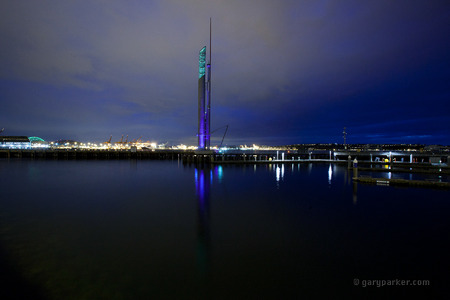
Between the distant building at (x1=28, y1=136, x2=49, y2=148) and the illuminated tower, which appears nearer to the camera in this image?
the illuminated tower

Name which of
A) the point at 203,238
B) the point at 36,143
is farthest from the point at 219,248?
the point at 36,143

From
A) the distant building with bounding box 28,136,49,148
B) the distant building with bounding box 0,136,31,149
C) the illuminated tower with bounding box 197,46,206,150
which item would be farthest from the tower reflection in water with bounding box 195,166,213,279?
the distant building with bounding box 28,136,49,148

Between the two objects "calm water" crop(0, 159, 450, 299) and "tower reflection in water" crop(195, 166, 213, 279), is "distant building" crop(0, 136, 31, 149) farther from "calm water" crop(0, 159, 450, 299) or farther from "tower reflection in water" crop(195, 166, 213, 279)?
"tower reflection in water" crop(195, 166, 213, 279)

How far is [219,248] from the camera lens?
6508 millimetres

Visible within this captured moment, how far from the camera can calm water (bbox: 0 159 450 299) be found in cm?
460

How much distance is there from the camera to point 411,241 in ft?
23.0

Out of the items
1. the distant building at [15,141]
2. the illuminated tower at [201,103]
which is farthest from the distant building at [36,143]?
the illuminated tower at [201,103]

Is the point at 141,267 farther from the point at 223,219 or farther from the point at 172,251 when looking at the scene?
the point at 223,219

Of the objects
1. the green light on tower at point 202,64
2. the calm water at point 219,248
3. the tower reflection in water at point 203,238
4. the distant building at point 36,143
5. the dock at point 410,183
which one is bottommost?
the tower reflection in water at point 203,238

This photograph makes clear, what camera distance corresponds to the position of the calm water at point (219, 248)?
4598 millimetres

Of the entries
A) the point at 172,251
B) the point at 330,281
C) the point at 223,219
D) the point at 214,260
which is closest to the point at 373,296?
the point at 330,281

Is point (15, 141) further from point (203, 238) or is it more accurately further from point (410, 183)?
→ point (410, 183)

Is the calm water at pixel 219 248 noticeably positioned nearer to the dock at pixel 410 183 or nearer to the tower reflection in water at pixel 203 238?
the tower reflection in water at pixel 203 238

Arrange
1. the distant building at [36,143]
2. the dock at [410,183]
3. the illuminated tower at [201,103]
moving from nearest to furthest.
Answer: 1. the dock at [410,183]
2. the illuminated tower at [201,103]
3. the distant building at [36,143]
